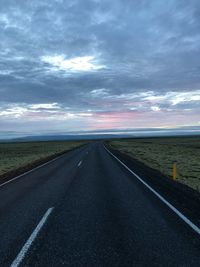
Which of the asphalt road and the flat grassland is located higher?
the asphalt road

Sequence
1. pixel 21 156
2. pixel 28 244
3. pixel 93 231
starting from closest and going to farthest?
pixel 28 244
pixel 93 231
pixel 21 156

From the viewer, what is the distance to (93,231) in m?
6.39

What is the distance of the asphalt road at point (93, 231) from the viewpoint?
494cm

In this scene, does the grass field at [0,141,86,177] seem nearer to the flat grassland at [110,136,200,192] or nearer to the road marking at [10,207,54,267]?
the flat grassland at [110,136,200,192]

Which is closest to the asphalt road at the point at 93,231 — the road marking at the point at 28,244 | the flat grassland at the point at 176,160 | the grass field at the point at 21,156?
the road marking at the point at 28,244

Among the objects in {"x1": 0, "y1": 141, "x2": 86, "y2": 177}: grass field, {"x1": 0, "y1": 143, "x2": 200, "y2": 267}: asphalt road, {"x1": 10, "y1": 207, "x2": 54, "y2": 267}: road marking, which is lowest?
{"x1": 0, "y1": 141, "x2": 86, "y2": 177}: grass field

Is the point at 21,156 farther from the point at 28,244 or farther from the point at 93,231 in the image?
the point at 28,244

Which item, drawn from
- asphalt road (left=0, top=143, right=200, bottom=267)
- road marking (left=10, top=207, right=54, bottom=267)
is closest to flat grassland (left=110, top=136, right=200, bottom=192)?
asphalt road (left=0, top=143, right=200, bottom=267)

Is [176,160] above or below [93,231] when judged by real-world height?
below

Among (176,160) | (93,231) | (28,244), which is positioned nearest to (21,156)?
(176,160)

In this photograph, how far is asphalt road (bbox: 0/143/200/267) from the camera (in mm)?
4938

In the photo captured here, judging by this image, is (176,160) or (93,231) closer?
(93,231)

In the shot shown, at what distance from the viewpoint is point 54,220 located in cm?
728

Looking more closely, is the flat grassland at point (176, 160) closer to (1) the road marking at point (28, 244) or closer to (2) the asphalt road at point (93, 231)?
(2) the asphalt road at point (93, 231)
